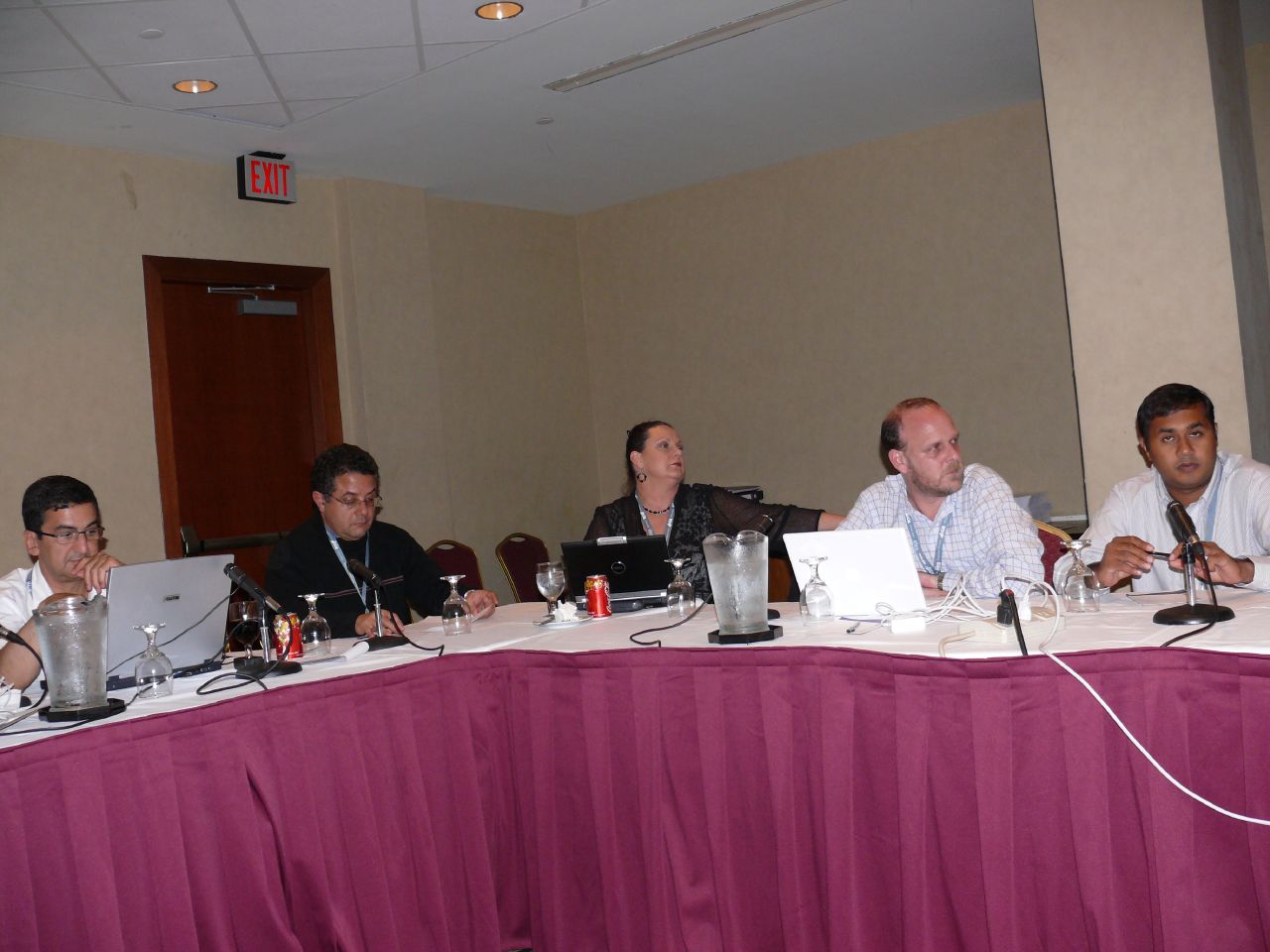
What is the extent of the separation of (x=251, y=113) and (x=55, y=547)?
282cm

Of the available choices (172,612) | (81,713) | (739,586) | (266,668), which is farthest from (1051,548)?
(81,713)

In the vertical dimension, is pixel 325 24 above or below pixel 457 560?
above

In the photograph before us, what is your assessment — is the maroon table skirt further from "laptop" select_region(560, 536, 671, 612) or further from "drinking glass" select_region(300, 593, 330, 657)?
"laptop" select_region(560, 536, 671, 612)

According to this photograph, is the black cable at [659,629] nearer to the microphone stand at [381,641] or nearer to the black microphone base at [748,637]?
the black microphone base at [748,637]

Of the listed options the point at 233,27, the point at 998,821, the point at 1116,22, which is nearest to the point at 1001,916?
the point at 998,821

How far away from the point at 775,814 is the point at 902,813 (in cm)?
28

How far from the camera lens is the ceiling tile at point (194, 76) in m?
4.36

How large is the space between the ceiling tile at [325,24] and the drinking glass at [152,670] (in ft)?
7.75

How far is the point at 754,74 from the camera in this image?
505cm

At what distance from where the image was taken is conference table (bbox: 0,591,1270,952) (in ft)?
6.08

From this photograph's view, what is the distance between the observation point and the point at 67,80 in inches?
173

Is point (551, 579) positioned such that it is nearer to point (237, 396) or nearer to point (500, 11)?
point (500, 11)

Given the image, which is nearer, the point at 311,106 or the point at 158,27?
the point at 158,27

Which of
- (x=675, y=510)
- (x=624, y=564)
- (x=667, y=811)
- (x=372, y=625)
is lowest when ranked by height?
(x=667, y=811)
